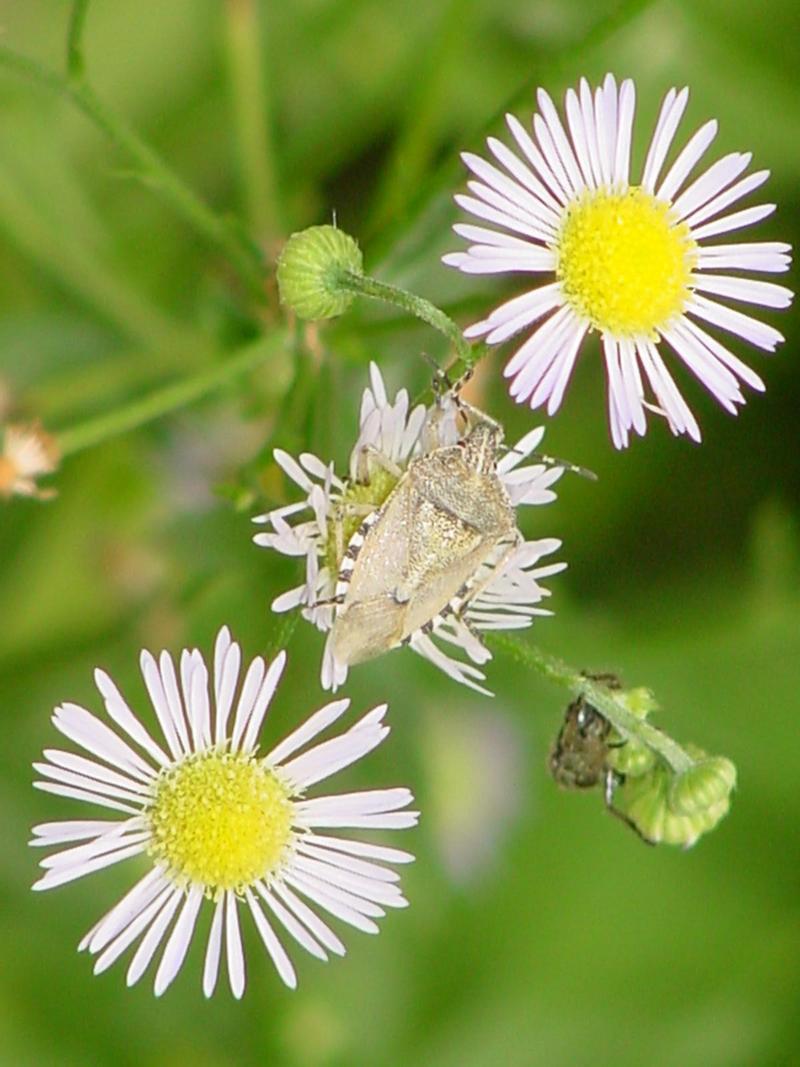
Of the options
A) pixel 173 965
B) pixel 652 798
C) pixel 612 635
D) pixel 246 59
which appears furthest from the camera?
pixel 612 635

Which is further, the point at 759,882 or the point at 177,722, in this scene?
the point at 759,882

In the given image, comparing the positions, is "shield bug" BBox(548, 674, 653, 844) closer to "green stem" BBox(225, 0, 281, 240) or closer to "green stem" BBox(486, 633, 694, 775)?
"green stem" BBox(486, 633, 694, 775)

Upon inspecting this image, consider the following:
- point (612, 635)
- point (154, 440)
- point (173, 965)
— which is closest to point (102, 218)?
point (154, 440)

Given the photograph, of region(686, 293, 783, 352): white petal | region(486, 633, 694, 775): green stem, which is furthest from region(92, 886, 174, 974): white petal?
region(686, 293, 783, 352): white petal

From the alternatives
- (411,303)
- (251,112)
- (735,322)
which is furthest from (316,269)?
(251,112)

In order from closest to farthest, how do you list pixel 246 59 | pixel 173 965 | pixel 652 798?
pixel 173 965, pixel 652 798, pixel 246 59

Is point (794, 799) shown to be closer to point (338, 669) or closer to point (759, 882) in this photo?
point (759, 882)
